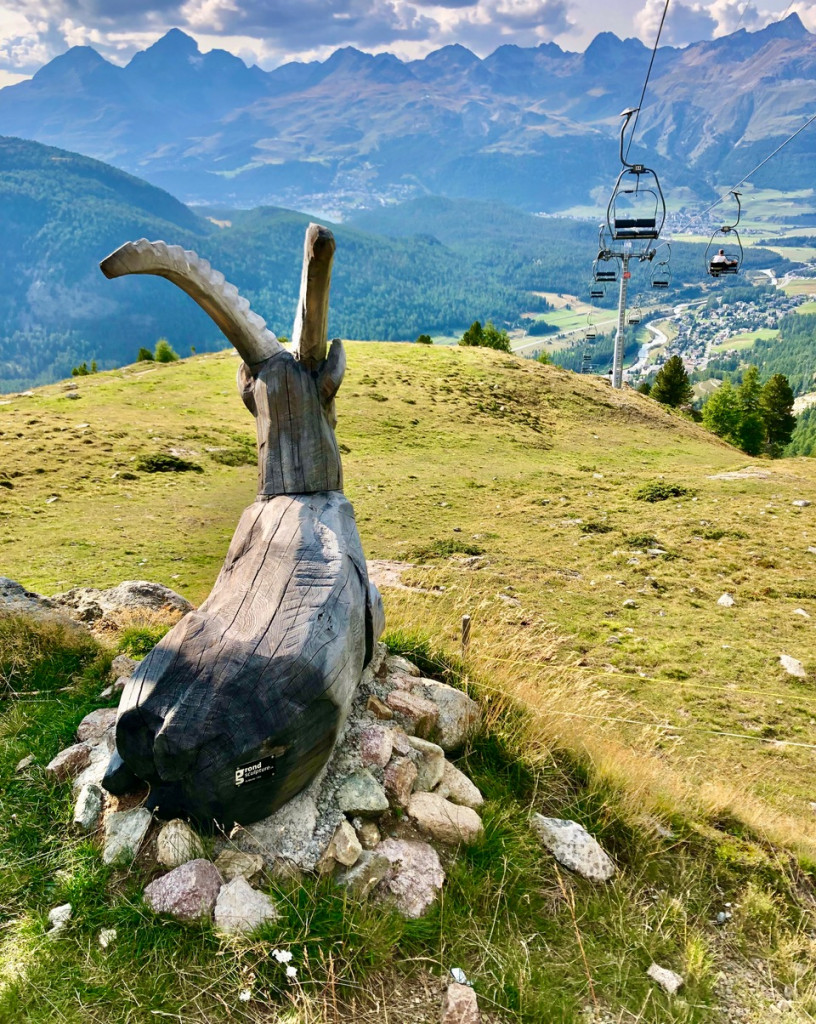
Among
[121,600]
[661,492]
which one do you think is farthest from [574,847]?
[661,492]

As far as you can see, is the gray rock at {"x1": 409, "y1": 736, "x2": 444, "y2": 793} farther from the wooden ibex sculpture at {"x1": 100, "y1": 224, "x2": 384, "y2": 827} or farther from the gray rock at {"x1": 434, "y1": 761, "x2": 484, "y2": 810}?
the wooden ibex sculpture at {"x1": 100, "y1": 224, "x2": 384, "y2": 827}

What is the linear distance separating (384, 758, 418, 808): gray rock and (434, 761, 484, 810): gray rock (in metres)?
0.28

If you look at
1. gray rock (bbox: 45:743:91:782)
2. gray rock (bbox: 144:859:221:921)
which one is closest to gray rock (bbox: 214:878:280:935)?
gray rock (bbox: 144:859:221:921)

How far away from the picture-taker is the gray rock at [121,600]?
322 inches

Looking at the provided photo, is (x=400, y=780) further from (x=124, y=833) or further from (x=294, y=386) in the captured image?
(x=294, y=386)

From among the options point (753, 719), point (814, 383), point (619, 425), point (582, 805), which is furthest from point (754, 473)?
point (814, 383)

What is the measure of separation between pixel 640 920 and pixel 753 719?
5.07m

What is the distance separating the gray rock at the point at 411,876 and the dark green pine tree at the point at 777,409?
177ft

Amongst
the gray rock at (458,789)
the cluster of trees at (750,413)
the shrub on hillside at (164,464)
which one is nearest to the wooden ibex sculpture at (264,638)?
the gray rock at (458,789)

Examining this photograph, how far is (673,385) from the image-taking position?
52156mm

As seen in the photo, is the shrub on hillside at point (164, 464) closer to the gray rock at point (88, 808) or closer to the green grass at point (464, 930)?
the green grass at point (464, 930)

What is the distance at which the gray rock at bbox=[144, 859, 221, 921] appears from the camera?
364cm

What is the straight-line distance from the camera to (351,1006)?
3.36m

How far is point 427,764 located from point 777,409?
182 ft
